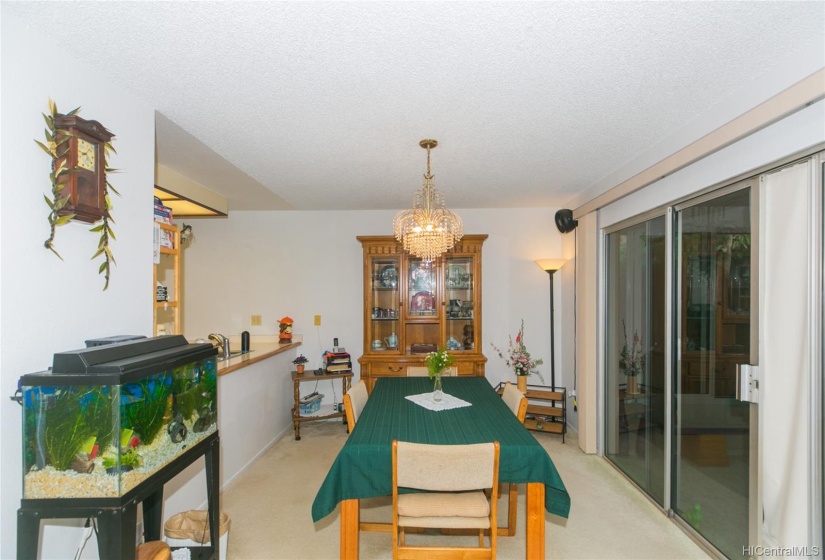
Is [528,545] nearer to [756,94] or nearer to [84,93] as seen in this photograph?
[756,94]

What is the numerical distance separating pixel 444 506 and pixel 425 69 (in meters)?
1.96

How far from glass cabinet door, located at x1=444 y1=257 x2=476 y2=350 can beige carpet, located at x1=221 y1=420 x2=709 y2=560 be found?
60.0 inches

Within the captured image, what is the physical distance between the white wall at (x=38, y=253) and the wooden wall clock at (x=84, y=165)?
66mm

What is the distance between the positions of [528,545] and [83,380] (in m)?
1.93

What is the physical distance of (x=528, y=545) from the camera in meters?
1.92

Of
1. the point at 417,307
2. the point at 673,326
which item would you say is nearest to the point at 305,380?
the point at 417,307

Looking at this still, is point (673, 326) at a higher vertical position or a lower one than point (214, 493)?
higher

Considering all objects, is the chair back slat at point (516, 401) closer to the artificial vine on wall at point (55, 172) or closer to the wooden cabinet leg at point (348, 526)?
the wooden cabinet leg at point (348, 526)

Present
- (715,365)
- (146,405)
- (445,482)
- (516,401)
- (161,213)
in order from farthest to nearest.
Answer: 1. (516,401)
2. (161,213)
3. (715,365)
4. (445,482)
5. (146,405)

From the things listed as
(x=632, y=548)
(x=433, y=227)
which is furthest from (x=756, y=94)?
(x=632, y=548)

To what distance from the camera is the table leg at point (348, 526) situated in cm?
195

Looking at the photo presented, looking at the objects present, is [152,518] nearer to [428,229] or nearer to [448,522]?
[448,522]

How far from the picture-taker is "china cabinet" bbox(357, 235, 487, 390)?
446cm

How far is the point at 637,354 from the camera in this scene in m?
3.21
